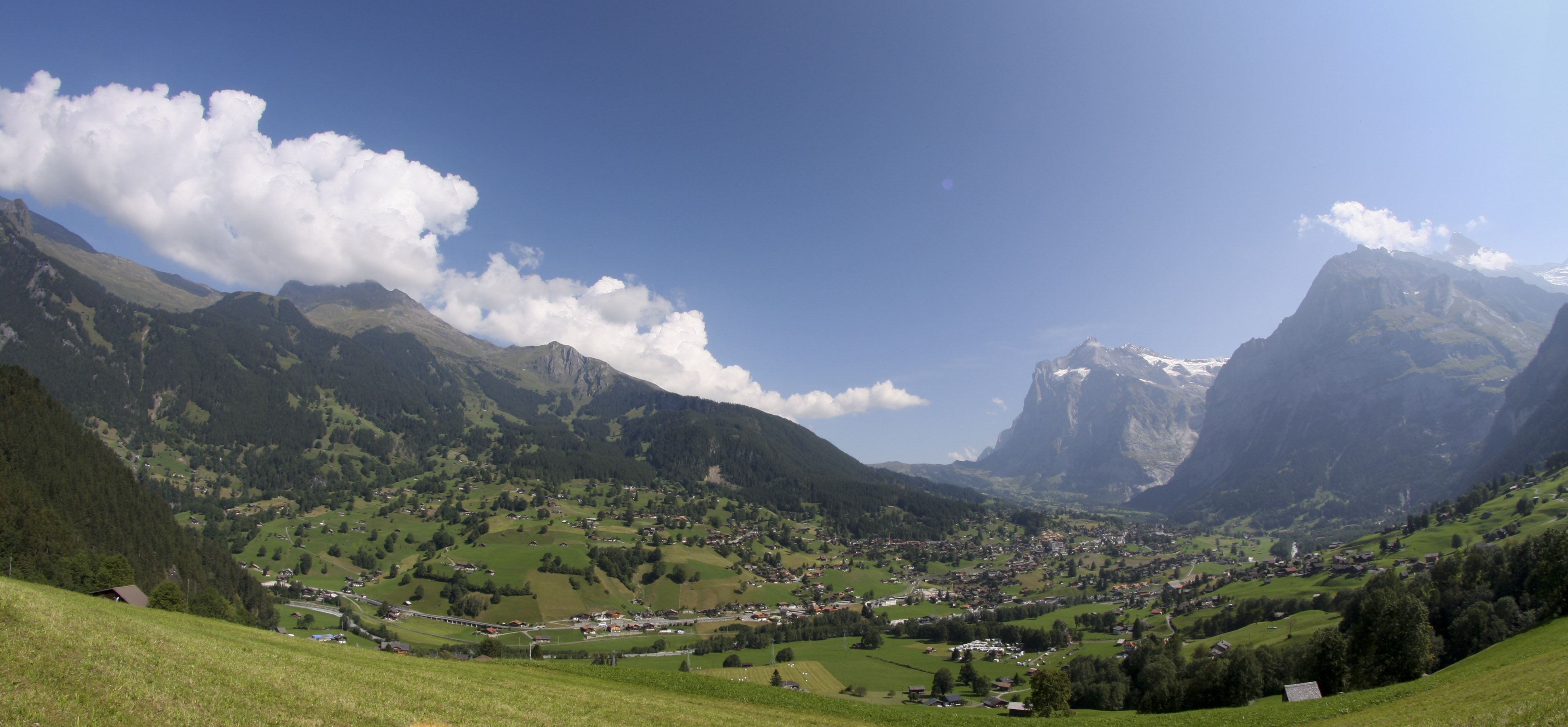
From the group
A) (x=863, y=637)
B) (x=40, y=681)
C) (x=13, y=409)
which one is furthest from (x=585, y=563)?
(x=40, y=681)

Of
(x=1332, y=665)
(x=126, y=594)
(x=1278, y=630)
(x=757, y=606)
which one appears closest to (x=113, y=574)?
(x=126, y=594)

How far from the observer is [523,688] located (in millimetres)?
26594

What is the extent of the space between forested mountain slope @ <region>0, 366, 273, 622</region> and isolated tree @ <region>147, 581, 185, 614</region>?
46.6 ft

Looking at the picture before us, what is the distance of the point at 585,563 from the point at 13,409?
115982 millimetres

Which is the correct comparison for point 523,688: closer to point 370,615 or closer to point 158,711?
point 158,711

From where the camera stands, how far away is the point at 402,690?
69.6 ft

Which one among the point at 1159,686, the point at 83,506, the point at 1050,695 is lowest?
the point at 1050,695

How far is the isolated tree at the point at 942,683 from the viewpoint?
309 feet

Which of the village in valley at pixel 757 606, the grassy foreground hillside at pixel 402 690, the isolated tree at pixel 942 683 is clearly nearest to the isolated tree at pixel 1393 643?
the grassy foreground hillside at pixel 402 690

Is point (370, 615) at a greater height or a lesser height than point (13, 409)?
lesser

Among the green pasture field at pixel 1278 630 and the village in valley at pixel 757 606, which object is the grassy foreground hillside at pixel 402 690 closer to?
the village in valley at pixel 757 606

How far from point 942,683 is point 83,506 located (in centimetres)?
13458

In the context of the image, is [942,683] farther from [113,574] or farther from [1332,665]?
[113,574]

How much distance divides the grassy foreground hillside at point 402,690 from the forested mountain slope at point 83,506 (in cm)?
6382
